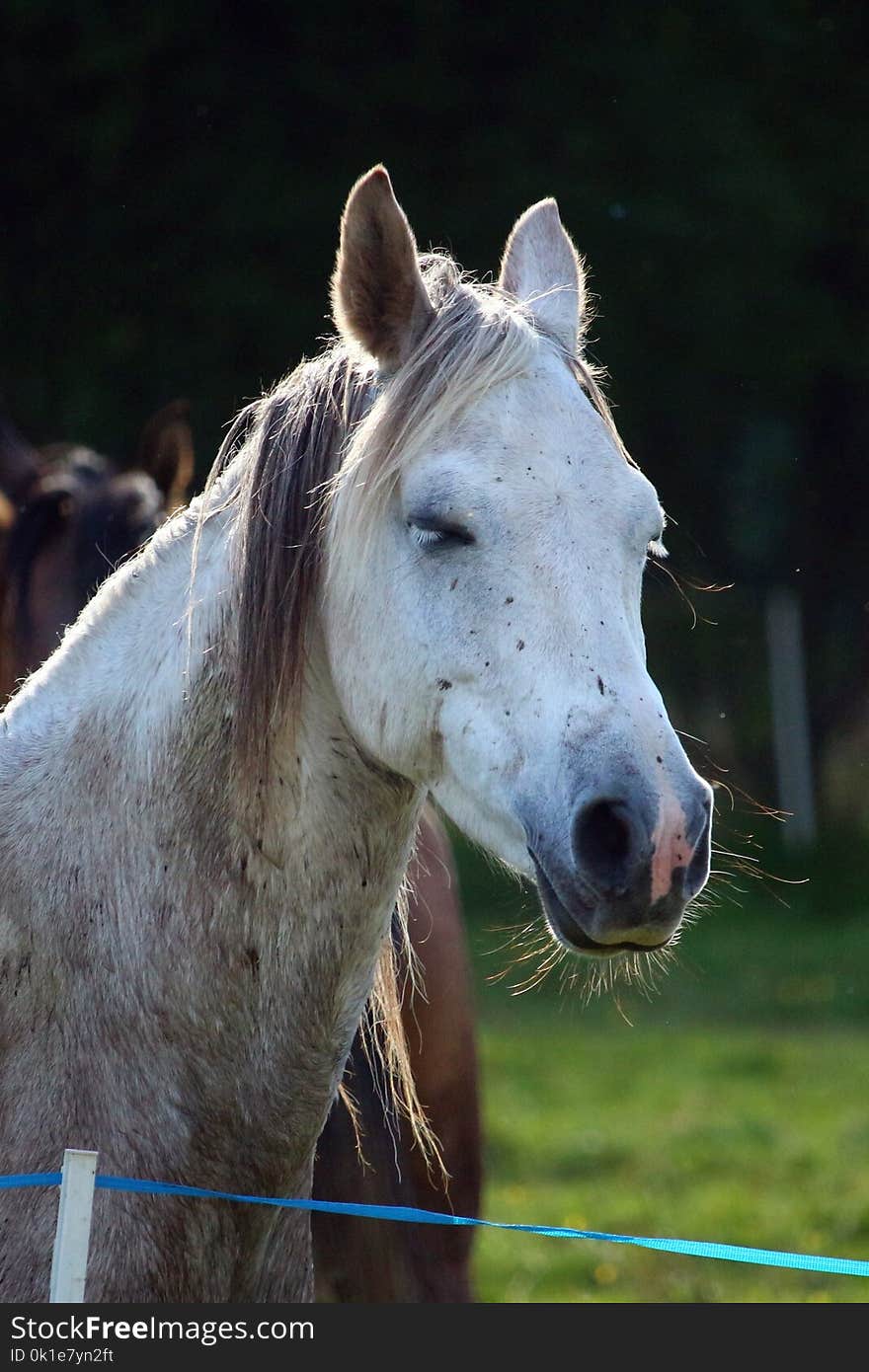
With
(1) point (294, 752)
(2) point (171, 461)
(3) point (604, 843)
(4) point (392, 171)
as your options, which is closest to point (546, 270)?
(1) point (294, 752)

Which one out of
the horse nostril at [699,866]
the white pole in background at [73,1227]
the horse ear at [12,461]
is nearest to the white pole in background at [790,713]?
the horse ear at [12,461]

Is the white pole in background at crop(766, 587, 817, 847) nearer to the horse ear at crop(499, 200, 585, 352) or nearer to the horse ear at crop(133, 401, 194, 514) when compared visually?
the horse ear at crop(133, 401, 194, 514)

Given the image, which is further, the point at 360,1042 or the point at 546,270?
the point at 360,1042

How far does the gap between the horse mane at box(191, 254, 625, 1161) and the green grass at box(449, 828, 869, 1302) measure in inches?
62.0

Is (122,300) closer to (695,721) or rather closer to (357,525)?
(695,721)

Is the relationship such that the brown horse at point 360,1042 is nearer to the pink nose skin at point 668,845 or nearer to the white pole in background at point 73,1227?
the white pole in background at point 73,1227

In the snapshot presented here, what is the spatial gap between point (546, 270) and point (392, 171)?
7.59 meters

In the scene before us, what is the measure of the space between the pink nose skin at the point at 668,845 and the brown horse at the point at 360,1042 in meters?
1.04

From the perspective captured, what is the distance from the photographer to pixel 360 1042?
2.83 metres

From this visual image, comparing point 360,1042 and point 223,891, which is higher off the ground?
point 223,891

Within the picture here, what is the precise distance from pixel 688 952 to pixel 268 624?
695 centimetres

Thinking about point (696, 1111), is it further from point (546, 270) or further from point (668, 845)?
point (668, 845)

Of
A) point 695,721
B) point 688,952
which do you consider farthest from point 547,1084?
point 695,721

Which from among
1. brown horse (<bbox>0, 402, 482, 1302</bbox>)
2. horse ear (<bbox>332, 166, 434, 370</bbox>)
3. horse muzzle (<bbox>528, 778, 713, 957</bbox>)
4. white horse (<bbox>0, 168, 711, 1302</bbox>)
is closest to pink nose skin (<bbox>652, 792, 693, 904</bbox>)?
horse muzzle (<bbox>528, 778, 713, 957</bbox>)
